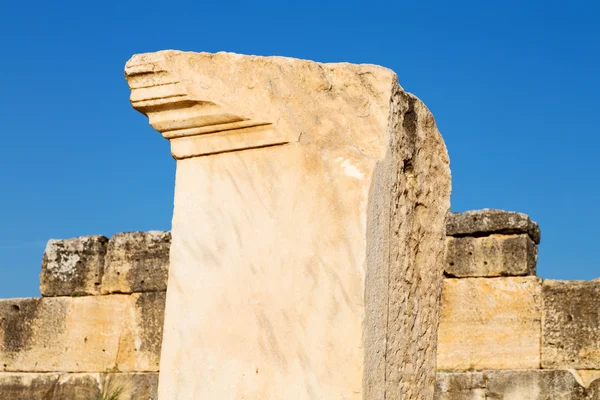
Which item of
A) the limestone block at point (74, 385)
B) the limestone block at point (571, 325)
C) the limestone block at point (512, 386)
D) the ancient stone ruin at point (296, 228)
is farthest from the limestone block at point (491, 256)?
the ancient stone ruin at point (296, 228)

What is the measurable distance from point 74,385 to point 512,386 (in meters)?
4.00

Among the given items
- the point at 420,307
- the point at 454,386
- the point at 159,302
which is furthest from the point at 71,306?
the point at 420,307

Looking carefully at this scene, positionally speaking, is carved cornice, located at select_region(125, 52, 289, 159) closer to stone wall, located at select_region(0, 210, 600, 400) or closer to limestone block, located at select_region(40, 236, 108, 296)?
stone wall, located at select_region(0, 210, 600, 400)

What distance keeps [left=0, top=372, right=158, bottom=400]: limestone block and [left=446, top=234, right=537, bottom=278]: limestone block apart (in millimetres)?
2947

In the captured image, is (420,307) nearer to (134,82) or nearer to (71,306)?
(134,82)

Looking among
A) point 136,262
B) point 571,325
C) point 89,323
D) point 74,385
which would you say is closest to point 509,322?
point 571,325

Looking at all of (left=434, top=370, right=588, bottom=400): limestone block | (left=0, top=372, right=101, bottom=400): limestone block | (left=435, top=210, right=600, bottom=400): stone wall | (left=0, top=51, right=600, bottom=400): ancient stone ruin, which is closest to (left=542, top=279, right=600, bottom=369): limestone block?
(left=435, top=210, right=600, bottom=400): stone wall

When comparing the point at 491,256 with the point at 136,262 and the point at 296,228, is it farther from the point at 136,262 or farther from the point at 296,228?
the point at 296,228

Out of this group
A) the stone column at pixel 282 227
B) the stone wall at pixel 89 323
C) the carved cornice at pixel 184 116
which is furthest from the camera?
the stone wall at pixel 89 323

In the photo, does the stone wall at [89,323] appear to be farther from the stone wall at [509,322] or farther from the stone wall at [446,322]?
the stone wall at [509,322]

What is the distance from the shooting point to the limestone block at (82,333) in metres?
8.61

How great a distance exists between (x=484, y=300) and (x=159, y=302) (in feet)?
9.75

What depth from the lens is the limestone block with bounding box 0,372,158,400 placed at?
8.44 meters

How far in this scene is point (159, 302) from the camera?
28.0ft
